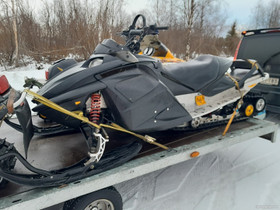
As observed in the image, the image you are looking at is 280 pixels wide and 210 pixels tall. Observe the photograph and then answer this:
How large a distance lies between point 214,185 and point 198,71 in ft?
4.66

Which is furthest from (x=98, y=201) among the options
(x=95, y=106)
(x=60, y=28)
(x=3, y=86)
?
(x=60, y=28)

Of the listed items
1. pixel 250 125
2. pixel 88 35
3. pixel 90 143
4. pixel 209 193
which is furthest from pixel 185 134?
pixel 88 35


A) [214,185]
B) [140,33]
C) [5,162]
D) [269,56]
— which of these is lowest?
[214,185]

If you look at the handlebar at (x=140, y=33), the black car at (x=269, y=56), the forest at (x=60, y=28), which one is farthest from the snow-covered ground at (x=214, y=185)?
the forest at (x=60, y=28)

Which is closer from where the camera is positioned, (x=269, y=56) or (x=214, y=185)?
(x=214, y=185)

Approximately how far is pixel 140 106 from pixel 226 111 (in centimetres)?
178

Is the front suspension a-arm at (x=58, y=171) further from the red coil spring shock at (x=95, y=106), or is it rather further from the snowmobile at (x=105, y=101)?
the red coil spring shock at (x=95, y=106)

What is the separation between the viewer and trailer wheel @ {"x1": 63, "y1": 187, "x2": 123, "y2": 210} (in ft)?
5.98

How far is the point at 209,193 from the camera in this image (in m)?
2.50

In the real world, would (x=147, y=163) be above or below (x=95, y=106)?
below

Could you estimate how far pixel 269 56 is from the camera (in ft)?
14.1

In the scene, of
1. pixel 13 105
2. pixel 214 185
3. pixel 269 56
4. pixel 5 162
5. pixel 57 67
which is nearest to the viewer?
pixel 13 105

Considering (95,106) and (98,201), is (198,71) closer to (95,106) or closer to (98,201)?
(95,106)

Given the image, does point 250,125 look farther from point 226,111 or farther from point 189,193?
point 189,193
